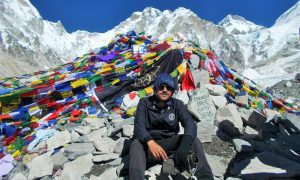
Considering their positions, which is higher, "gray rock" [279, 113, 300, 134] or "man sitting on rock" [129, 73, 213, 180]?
"man sitting on rock" [129, 73, 213, 180]

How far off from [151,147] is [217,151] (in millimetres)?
2166

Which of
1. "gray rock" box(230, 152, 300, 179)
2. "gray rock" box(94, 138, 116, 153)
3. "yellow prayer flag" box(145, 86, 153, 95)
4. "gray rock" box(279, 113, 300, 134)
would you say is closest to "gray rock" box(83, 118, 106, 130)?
"gray rock" box(94, 138, 116, 153)

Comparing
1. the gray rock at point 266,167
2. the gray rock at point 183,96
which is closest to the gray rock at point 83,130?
the gray rock at point 183,96

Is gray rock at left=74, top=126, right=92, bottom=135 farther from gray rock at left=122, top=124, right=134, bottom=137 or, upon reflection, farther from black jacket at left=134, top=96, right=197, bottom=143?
black jacket at left=134, top=96, right=197, bottom=143

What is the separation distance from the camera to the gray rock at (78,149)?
6.71 metres

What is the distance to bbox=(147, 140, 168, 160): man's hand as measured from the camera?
186 inches

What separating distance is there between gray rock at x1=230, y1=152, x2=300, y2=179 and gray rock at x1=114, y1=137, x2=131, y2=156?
206 cm

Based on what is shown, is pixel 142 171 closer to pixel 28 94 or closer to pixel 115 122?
pixel 115 122

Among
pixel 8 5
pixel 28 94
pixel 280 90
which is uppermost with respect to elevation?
pixel 8 5

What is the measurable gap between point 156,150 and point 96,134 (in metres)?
2.95

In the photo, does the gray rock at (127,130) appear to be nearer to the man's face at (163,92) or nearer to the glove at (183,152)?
the man's face at (163,92)

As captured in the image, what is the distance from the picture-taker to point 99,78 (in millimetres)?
10031

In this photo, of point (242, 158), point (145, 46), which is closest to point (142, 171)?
point (242, 158)

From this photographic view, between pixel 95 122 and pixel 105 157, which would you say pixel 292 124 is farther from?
pixel 95 122
